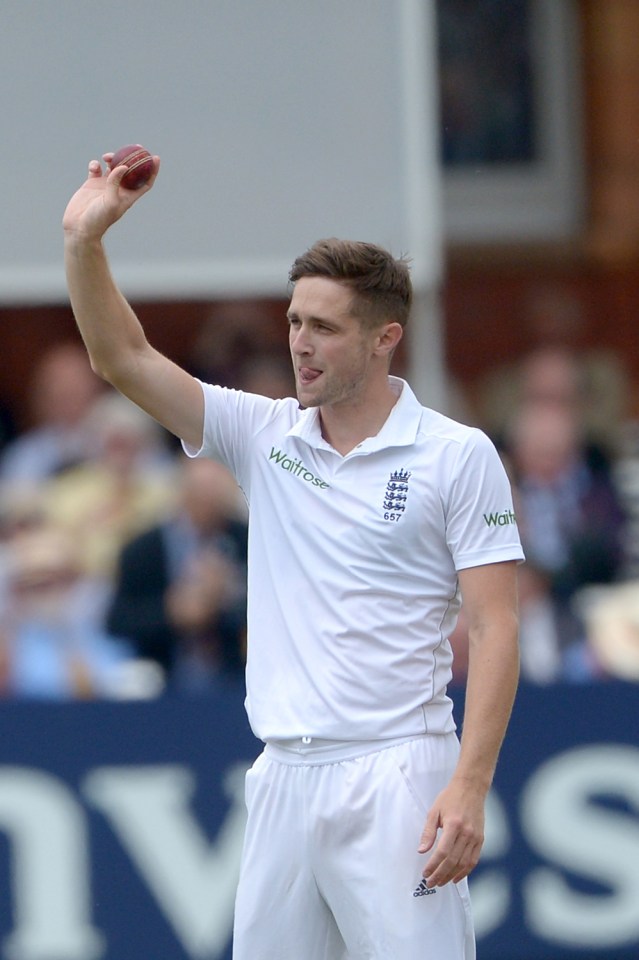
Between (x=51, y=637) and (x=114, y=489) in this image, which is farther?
(x=114, y=489)

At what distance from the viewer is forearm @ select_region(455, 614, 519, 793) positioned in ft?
11.3

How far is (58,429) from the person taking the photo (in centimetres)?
755

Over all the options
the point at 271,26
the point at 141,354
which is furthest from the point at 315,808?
the point at 271,26

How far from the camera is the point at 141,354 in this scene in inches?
142

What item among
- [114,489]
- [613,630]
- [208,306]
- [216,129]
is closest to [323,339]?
[613,630]

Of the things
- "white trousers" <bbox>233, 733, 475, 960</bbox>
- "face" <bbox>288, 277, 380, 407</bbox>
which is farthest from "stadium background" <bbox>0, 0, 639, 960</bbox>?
"face" <bbox>288, 277, 380, 407</bbox>

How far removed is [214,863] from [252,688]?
2267 millimetres

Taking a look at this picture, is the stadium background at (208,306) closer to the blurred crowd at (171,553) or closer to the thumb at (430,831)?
the blurred crowd at (171,553)

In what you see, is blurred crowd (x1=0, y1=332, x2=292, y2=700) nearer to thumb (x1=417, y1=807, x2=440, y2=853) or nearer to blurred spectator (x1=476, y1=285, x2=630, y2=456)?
blurred spectator (x1=476, y1=285, x2=630, y2=456)

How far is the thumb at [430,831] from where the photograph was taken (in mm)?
3418

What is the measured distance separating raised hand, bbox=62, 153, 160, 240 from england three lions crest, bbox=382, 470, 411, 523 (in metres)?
0.77

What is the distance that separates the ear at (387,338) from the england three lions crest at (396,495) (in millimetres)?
259

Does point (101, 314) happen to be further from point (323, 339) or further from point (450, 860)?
point (450, 860)

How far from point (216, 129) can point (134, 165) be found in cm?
372
